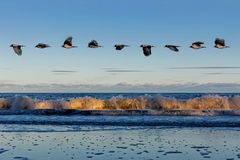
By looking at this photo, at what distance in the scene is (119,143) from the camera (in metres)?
16.0

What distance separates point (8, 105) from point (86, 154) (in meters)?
30.7

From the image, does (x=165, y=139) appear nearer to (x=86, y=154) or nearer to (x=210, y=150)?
(x=210, y=150)

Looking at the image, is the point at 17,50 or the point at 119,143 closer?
the point at 119,143

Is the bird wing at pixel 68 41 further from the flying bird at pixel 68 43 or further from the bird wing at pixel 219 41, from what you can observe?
the bird wing at pixel 219 41

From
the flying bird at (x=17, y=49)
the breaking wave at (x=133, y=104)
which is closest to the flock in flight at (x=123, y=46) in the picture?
the flying bird at (x=17, y=49)

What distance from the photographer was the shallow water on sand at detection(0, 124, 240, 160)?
13.7m

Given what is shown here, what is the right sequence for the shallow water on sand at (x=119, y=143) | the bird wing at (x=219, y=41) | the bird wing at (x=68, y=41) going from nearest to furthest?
the shallow water on sand at (x=119, y=143) < the bird wing at (x=219, y=41) < the bird wing at (x=68, y=41)

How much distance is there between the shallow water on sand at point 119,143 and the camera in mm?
13695

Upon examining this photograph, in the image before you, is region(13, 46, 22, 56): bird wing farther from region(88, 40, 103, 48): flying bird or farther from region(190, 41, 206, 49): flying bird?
region(190, 41, 206, 49): flying bird

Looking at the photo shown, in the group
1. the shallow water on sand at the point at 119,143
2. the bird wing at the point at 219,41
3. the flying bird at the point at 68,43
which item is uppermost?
the flying bird at the point at 68,43

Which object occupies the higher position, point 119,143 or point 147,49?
point 147,49

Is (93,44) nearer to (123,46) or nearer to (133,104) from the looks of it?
(123,46)

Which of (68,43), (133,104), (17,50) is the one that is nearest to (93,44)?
(68,43)

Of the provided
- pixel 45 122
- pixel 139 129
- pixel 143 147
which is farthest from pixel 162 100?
pixel 143 147
